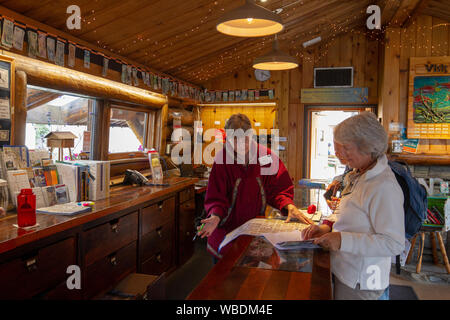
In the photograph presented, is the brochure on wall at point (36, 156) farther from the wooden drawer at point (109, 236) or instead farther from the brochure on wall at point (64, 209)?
the wooden drawer at point (109, 236)

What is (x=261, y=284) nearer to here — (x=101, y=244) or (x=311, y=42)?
(x=101, y=244)

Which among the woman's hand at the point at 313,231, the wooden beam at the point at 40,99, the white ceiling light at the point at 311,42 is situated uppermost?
the white ceiling light at the point at 311,42

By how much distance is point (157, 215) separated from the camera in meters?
3.65

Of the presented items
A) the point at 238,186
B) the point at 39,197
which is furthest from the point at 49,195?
the point at 238,186

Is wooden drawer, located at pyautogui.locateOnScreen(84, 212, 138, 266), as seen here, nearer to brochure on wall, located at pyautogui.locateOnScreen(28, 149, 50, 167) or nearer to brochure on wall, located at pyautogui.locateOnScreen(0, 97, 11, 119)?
brochure on wall, located at pyautogui.locateOnScreen(28, 149, 50, 167)

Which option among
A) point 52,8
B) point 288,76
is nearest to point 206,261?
point 52,8

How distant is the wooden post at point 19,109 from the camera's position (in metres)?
2.68

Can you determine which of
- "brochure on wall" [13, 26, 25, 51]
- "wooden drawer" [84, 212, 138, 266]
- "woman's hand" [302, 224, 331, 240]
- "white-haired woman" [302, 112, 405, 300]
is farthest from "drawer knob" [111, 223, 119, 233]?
"white-haired woman" [302, 112, 405, 300]

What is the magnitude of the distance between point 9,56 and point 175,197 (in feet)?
7.01

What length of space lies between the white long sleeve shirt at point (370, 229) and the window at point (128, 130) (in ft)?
10.8

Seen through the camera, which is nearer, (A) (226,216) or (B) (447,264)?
(A) (226,216)

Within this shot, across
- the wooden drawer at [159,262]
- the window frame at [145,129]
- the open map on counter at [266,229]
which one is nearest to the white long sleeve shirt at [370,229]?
the open map on counter at [266,229]

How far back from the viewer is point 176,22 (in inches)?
151
